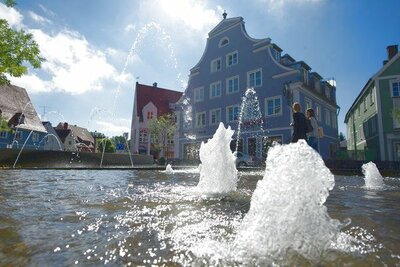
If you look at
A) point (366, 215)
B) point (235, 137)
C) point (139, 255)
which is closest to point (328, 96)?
point (235, 137)

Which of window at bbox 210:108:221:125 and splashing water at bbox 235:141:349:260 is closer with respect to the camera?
splashing water at bbox 235:141:349:260

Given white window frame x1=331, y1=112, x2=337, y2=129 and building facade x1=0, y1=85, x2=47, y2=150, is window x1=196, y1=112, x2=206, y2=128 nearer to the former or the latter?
white window frame x1=331, y1=112, x2=337, y2=129

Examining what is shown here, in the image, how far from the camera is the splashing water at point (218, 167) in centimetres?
598

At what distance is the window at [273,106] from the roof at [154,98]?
24320 millimetres

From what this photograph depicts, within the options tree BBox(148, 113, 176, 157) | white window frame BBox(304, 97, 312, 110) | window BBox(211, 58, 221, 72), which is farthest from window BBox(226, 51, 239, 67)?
tree BBox(148, 113, 176, 157)

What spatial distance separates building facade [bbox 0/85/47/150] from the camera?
37062mm

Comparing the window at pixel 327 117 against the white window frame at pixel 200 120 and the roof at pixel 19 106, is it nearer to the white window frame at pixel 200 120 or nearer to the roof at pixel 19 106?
the white window frame at pixel 200 120

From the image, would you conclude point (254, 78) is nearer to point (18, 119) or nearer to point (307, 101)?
point (307, 101)

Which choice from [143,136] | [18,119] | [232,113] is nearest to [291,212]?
[232,113]

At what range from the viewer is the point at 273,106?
26266 mm

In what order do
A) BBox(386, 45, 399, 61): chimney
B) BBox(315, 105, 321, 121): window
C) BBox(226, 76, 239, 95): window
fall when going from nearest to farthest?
BBox(315, 105, 321, 121): window < BBox(386, 45, 399, 61): chimney < BBox(226, 76, 239, 95): window

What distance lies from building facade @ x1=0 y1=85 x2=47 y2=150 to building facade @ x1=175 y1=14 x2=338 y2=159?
66.6 feet

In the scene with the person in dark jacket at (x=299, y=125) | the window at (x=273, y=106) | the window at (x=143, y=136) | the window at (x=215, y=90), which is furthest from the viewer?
the window at (x=143, y=136)

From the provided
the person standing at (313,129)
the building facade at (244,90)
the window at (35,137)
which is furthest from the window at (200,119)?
the window at (35,137)
